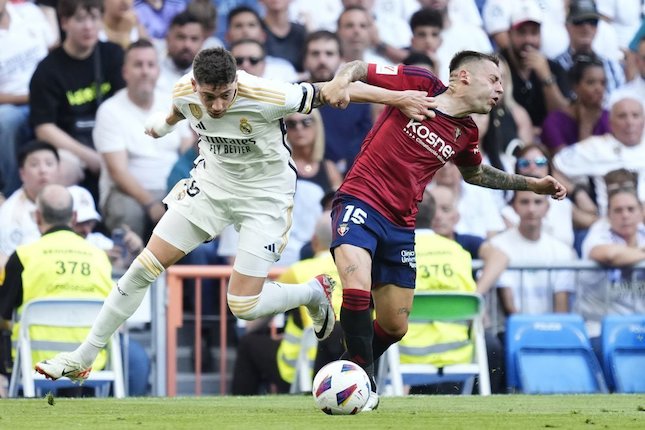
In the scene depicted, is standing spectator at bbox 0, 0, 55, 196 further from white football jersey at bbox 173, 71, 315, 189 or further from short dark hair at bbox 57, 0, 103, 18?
white football jersey at bbox 173, 71, 315, 189

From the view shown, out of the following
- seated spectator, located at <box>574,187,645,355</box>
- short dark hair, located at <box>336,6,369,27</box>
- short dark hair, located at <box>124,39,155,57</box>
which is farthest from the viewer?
short dark hair, located at <box>336,6,369,27</box>

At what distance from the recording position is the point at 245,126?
8.65 meters

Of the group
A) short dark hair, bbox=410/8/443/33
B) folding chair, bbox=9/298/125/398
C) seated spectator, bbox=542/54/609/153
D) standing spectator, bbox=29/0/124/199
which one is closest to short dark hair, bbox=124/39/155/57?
standing spectator, bbox=29/0/124/199

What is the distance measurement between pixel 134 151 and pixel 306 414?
6.02 m

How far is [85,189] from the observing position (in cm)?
1311

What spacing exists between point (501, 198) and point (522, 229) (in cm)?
120

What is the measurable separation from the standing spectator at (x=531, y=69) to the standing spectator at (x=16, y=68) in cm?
527

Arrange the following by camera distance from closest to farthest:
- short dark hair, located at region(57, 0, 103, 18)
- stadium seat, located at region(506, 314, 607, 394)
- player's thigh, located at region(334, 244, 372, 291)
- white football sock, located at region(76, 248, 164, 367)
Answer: player's thigh, located at region(334, 244, 372, 291), white football sock, located at region(76, 248, 164, 367), stadium seat, located at region(506, 314, 607, 394), short dark hair, located at region(57, 0, 103, 18)

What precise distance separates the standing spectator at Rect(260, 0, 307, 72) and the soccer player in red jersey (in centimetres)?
595

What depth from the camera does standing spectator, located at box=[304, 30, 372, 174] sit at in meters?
14.2

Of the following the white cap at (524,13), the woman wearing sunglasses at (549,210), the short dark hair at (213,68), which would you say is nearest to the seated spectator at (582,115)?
the white cap at (524,13)

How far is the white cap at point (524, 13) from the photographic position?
15.5m

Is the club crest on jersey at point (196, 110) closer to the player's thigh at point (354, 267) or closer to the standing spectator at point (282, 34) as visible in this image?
the player's thigh at point (354, 267)

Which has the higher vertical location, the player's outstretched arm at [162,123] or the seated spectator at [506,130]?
the seated spectator at [506,130]
